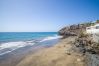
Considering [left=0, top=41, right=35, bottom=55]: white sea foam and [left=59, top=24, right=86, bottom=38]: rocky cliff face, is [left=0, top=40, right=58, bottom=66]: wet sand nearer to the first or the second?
[left=0, top=41, right=35, bottom=55]: white sea foam

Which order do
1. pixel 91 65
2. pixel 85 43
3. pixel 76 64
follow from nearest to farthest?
pixel 91 65 < pixel 76 64 < pixel 85 43

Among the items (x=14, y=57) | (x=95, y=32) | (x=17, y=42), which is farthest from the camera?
(x=17, y=42)

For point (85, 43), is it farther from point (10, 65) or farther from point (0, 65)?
point (0, 65)

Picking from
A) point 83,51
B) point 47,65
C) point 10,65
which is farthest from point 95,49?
point 10,65

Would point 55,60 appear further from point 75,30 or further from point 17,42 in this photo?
point 75,30

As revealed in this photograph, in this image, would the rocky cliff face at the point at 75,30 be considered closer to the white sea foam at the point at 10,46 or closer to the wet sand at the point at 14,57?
the white sea foam at the point at 10,46

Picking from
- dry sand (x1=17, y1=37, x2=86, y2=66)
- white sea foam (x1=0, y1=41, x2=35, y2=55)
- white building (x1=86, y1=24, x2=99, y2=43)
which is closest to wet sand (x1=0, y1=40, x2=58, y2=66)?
dry sand (x1=17, y1=37, x2=86, y2=66)

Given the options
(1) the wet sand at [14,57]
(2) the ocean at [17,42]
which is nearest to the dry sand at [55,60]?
(1) the wet sand at [14,57]

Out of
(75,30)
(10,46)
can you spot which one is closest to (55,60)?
(10,46)

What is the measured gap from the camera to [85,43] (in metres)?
17.7

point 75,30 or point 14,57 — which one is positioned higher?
point 75,30

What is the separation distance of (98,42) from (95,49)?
182 cm

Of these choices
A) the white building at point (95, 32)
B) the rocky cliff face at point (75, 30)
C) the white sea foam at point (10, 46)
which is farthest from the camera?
the rocky cliff face at point (75, 30)

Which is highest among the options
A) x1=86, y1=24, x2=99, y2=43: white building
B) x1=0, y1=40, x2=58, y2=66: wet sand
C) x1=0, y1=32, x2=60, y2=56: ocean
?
x1=86, y1=24, x2=99, y2=43: white building
